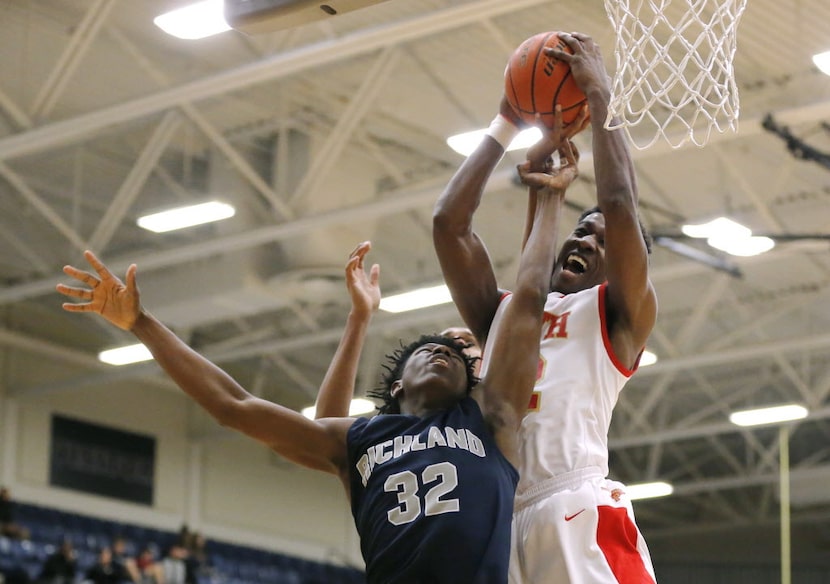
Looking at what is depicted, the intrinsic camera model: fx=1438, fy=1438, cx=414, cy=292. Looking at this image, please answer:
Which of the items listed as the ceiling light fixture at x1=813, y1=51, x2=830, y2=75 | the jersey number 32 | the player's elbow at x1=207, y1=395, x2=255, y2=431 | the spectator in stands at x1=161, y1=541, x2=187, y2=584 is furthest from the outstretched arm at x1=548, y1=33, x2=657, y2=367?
the spectator in stands at x1=161, y1=541, x2=187, y2=584

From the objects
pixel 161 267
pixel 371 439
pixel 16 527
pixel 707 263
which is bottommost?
pixel 371 439

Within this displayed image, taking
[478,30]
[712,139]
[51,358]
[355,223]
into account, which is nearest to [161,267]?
[355,223]

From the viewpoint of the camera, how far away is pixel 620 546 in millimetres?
4070

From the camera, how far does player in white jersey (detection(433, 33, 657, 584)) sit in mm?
4059

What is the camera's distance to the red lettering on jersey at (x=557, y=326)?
4.30 metres

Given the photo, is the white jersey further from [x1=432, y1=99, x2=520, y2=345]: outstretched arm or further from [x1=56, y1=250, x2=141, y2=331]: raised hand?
[x1=56, y1=250, x2=141, y2=331]: raised hand

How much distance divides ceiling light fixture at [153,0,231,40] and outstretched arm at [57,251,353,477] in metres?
6.48

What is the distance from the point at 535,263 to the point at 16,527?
1384 cm

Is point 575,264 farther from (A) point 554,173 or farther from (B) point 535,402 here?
(B) point 535,402

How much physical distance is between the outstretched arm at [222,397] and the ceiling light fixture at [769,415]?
16278 millimetres

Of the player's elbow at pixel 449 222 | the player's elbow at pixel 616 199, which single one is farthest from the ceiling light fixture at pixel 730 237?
the player's elbow at pixel 616 199

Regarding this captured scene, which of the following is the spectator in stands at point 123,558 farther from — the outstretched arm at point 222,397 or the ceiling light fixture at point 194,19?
the outstretched arm at point 222,397

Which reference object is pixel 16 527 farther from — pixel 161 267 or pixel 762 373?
pixel 762 373

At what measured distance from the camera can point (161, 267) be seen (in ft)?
55.3
